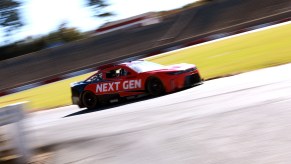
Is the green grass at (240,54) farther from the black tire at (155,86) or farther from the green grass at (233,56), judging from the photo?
the black tire at (155,86)

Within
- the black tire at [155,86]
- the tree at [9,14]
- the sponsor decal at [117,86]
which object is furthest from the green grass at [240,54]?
the tree at [9,14]

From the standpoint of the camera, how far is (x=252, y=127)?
6.51 m

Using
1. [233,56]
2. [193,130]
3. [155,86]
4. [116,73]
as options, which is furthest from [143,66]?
[193,130]

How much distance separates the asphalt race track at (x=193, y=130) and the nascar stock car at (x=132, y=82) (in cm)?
108

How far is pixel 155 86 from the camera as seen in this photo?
12.6 metres

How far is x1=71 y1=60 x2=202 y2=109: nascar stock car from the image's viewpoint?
40.8ft

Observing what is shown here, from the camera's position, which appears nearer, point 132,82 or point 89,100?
point 132,82

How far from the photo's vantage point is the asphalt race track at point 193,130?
5664 millimetres

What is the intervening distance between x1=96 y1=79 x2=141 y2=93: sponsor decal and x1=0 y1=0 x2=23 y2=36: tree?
196ft

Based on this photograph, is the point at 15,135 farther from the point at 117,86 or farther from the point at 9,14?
the point at 9,14

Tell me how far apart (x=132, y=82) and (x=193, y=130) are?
6.09 metres

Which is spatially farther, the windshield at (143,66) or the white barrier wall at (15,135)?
the windshield at (143,66)

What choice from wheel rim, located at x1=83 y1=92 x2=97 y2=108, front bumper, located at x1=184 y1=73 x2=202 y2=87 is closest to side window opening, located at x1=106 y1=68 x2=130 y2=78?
wheel rim, located at x1=83 y1=92 x2=97 y2=108

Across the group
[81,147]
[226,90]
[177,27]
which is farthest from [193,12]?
[81,147]
